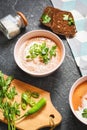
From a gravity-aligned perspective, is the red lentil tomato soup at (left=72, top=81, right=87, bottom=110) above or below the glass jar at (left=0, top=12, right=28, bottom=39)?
below

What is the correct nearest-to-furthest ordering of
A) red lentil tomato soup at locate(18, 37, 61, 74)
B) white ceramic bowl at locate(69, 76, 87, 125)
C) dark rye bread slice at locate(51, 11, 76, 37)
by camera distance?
white ceramic bowl at locate(69, 76, 87, 125) → red lentil tomato soup at locate(18, 37, 61, 74) → dark rye bread slice at locate(51, 11, 76, 37)

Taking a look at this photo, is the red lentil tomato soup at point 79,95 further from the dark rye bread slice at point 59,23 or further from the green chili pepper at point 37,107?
the dark rye bread slice at point 59,23

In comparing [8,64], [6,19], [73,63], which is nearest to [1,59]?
[8,64]

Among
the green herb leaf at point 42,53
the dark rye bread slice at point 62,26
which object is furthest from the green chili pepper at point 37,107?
the dark rye bread slice at point 62,26

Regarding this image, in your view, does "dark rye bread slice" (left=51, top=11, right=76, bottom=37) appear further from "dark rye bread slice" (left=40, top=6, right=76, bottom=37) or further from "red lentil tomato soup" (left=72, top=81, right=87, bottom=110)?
"red lentil tomato soup" (left=72, top=81, right=87, bottom=110)

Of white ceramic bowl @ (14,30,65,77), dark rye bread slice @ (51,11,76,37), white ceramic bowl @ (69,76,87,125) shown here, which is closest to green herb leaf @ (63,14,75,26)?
dark rye bread slice @ (51,11,76,37)

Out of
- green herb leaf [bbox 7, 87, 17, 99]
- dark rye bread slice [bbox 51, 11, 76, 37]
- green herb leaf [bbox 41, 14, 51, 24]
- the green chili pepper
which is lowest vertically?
the green chili pepper
